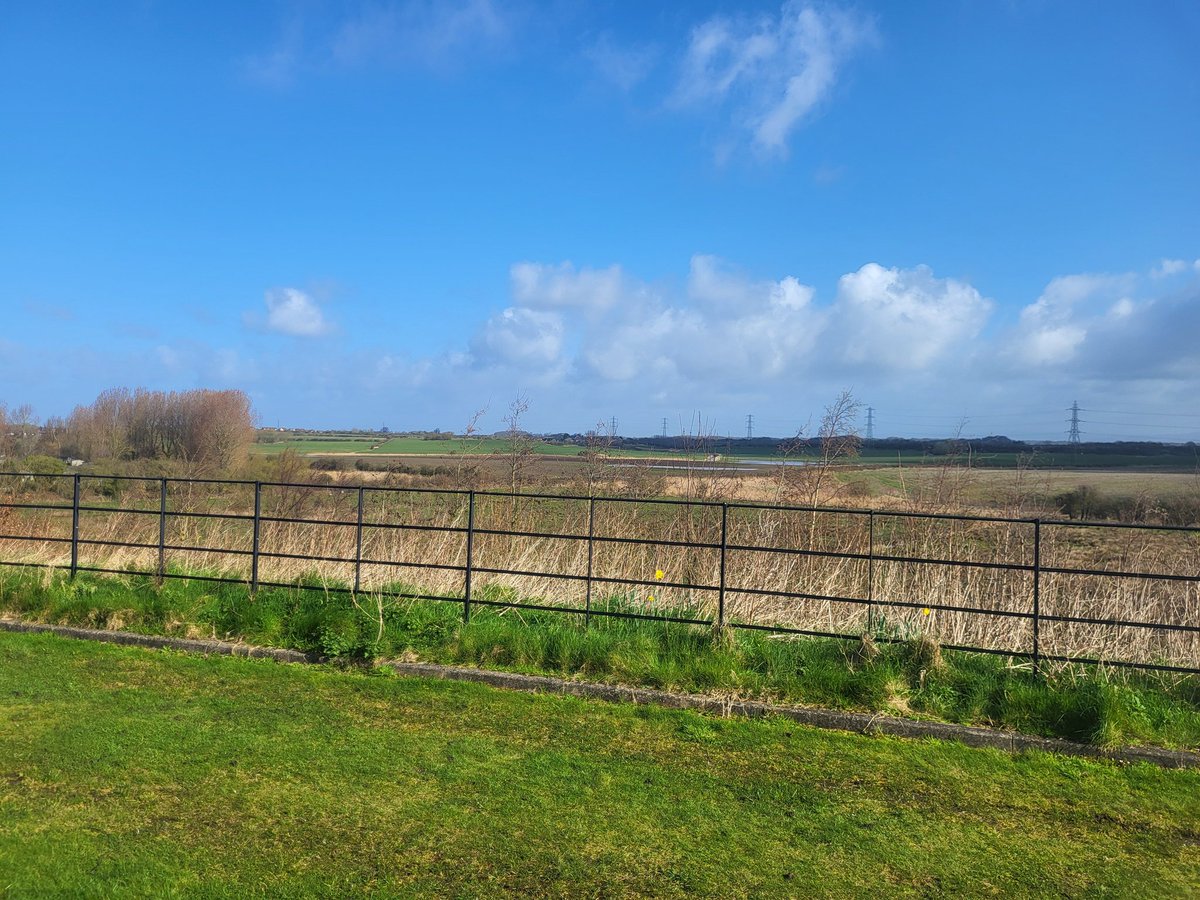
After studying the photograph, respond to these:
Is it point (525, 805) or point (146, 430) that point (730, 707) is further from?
point (146, 430)

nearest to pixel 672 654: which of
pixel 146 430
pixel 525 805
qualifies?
pixel 525 805

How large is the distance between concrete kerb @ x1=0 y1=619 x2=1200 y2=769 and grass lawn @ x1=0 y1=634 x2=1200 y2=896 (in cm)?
22

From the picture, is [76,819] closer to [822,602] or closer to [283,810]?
[283,810]

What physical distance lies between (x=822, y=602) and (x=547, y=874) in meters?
6.51

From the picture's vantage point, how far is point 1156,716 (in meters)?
6.60

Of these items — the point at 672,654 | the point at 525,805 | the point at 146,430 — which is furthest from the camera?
the point at 146,430

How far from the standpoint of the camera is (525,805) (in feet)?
16.2

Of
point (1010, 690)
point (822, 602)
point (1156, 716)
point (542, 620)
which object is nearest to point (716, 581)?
point (822, 602)

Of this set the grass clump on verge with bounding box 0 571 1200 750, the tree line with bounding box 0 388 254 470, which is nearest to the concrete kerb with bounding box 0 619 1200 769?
the grass clump on verge with bounding box 0 571 1200 750

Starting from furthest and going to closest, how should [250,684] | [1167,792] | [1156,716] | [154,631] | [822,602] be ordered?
[822,602], [154,631], [250,684], [1156,716], [1167,792]

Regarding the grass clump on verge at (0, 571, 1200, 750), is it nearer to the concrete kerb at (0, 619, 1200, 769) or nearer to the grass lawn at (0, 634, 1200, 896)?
the concrete kerb at (0, 619, 1200, 769)

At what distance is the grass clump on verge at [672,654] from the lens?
6688mm

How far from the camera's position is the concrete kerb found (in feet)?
20.2

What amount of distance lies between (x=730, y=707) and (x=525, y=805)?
2.53 metres
